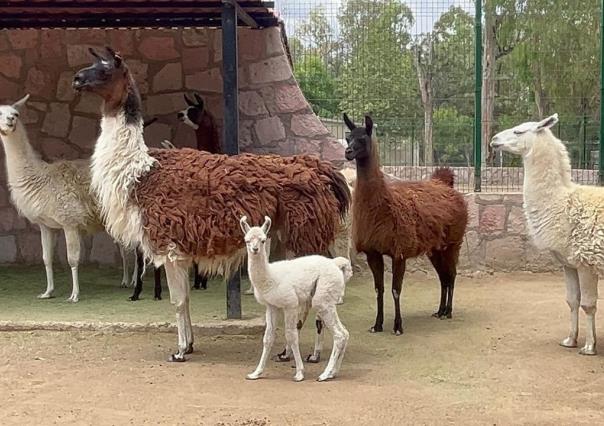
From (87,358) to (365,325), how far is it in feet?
7.74

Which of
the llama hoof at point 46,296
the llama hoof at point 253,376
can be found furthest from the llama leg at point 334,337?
the llama hoof at point 46,296

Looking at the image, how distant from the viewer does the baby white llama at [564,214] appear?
5.49 m

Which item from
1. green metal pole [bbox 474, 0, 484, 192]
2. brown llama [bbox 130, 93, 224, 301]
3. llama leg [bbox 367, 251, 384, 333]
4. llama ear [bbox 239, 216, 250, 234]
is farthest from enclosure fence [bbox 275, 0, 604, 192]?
llama ear [bbox 239, 216, 250, 234]

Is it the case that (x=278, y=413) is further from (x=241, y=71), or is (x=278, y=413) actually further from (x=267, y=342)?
(x=241, y=71)

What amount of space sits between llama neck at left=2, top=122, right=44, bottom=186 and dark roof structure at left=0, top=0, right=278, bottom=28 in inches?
53.7

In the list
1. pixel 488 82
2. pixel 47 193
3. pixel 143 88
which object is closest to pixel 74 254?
pixel 47 193

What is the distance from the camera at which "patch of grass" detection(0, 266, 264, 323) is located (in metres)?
6.73

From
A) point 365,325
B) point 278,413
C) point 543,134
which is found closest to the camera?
point 278,413

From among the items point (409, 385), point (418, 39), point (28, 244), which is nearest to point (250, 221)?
point (409, 385)

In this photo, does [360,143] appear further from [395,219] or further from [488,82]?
[488,82]

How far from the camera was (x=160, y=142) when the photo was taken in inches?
374

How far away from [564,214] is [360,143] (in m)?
1.66

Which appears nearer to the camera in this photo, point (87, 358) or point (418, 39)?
point (87, 358)

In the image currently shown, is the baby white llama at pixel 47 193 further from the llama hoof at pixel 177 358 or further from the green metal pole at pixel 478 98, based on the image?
the green metal pole at pixel 478 98
